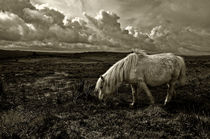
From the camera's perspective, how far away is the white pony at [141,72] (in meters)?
7.02

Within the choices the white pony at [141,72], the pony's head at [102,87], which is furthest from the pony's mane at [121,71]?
the pony's head at [102,87]

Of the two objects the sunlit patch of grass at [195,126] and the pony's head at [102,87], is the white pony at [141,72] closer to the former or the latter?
the pony's head at [102,87]

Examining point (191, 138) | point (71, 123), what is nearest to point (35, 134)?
point (71, 123)

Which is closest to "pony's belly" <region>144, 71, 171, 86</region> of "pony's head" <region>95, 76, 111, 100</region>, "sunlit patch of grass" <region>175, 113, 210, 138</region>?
"pony's head" <region>95, 76, 111, 100</region>

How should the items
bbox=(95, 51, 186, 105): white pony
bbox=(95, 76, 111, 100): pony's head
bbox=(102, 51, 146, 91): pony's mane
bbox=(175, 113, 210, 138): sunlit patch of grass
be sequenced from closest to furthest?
bbox=(175, 113, 210, 138): sunlit patch of grass
bbox=(95, 51, 186, 105): white pony
bbox=(102, 51, 146, 91): pony's mane
bbox=(95, 76, 111, 100): pony's head

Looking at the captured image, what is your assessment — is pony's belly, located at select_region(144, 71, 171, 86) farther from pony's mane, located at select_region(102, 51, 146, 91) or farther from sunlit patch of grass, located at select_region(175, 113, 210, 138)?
sunlit patch of grass, located at select_region(175, 113, 210, 138)

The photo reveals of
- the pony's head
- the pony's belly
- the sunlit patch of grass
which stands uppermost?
the pony's belly

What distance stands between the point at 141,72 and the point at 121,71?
0.95 meters

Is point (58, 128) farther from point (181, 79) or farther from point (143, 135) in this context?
point (181, 79)

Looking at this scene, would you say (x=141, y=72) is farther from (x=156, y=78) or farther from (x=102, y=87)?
(x=102, y=87)

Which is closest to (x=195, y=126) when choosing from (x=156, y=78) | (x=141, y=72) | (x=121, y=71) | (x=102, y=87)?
(x=156, y=78)

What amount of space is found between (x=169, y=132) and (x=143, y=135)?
0.87 meters

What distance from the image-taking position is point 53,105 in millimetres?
8141

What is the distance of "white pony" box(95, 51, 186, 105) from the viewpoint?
702 cm
